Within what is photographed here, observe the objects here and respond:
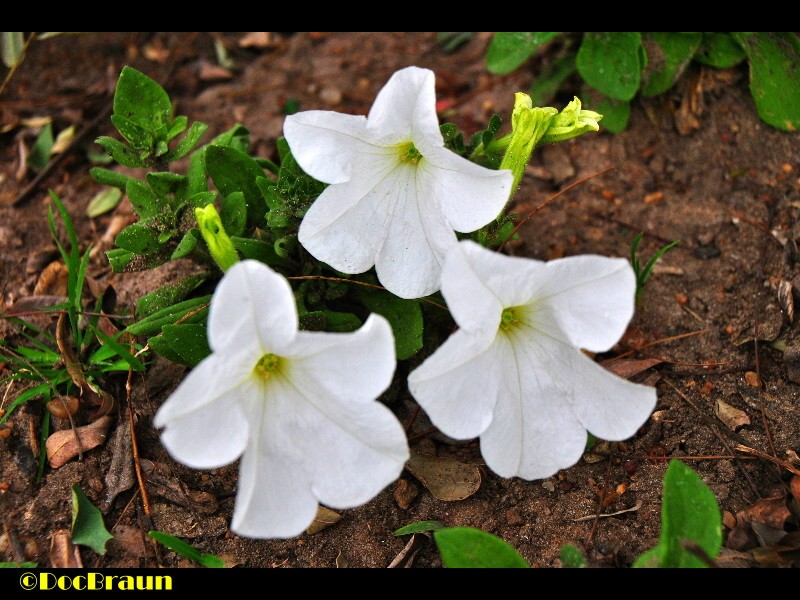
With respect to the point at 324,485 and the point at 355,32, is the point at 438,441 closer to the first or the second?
the point at 324,485

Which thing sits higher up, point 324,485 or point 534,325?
point 534,325

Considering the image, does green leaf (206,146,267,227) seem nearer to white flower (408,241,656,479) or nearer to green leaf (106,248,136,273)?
green leaf (106,248,136,273)

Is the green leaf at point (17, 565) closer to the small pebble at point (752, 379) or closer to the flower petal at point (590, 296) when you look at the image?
the flower petal at point (590, 296)

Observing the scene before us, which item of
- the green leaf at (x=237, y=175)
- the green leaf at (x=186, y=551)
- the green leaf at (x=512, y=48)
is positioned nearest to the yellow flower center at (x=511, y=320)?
the green leaf at (x=237, y=175)

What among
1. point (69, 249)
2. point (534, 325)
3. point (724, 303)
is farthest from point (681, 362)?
point (69, 249)

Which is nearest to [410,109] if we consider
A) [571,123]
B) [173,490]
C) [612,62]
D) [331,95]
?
[571,123]

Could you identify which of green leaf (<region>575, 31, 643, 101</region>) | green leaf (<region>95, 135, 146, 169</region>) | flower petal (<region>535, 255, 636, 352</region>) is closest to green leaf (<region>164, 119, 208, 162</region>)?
green leaf (<region>95, 135, 146, 169</region>)
